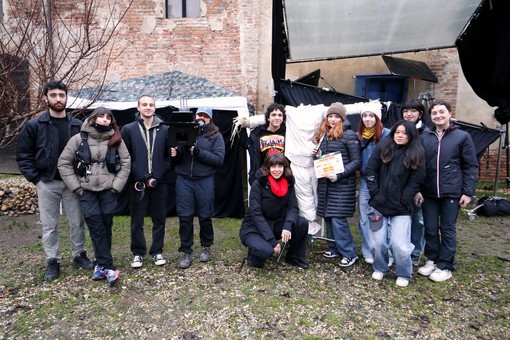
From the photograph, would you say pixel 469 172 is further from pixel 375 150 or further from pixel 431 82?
pixel 431 82

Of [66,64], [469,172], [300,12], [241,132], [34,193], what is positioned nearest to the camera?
[469,172]

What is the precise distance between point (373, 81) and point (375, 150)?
6384 mm

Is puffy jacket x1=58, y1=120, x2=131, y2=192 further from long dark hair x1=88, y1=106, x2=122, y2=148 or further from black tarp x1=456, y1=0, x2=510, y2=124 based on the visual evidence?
black tarp x1=456, y1=0, x2=510, y2=124

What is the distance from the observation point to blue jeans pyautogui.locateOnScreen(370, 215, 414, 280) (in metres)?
3.61

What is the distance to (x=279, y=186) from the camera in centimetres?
394

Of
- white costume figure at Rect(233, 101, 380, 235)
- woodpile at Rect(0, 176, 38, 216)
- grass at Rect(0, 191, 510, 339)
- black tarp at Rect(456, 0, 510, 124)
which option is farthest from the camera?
woodpile at Rect(0, 176, 38, 216)

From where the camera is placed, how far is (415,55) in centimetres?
952

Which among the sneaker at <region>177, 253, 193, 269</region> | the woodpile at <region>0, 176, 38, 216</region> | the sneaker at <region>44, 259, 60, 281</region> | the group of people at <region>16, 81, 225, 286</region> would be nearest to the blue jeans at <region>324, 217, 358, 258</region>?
the group of people at <region>16, 81, 225, 286</region>

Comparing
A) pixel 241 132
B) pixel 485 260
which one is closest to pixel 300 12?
pixel 241 132

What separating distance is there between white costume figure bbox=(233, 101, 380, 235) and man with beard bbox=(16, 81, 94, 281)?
2.21 m

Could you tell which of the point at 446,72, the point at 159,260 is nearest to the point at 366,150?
the point at 159,260

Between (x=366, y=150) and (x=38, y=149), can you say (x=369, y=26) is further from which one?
(x=38, y=149)

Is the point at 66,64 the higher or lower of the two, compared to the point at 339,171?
higher

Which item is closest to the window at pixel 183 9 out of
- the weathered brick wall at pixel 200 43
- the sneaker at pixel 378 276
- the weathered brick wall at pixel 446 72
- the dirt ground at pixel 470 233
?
the weathered brick wall at pixel 200 43
